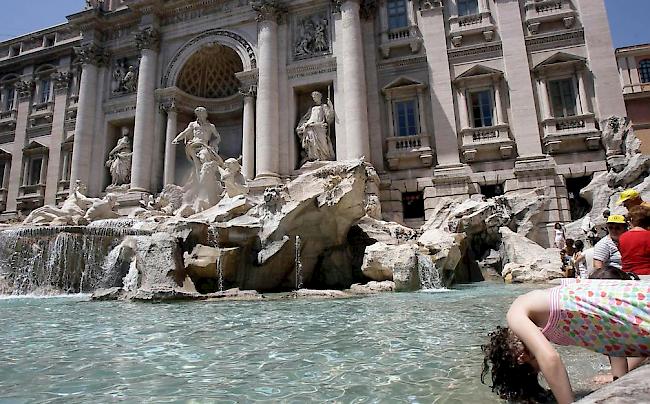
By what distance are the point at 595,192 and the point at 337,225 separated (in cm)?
1013

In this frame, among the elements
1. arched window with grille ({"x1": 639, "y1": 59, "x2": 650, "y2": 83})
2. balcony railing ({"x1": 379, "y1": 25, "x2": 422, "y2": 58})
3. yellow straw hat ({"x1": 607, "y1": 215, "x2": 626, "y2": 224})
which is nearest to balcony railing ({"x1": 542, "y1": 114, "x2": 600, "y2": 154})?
balcony railing ({"x1": 379, "y1": 25, "x2": 422, "y2": 58})

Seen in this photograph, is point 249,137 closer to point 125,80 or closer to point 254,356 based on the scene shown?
point 125,80

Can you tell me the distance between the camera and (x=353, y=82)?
57.5 feet

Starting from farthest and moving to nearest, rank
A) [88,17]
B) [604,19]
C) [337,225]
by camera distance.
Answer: [88,17], [604,19], [337,225]

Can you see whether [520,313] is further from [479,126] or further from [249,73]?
[249,73]

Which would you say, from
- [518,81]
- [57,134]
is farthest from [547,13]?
[57,134]

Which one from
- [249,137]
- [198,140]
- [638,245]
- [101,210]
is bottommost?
[638,245]

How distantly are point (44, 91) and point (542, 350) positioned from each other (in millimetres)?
31210

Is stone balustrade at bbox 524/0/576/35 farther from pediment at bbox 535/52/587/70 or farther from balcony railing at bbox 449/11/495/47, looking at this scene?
balcony railing at bbox 449/11/495/47

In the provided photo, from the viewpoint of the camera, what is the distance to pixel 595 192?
14953 mm

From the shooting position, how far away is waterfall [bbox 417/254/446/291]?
9.90 m

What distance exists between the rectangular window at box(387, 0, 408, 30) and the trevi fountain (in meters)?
5.03

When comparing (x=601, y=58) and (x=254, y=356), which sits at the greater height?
(x=601, y=58)

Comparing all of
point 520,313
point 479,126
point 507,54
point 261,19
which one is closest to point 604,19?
point 507,54
